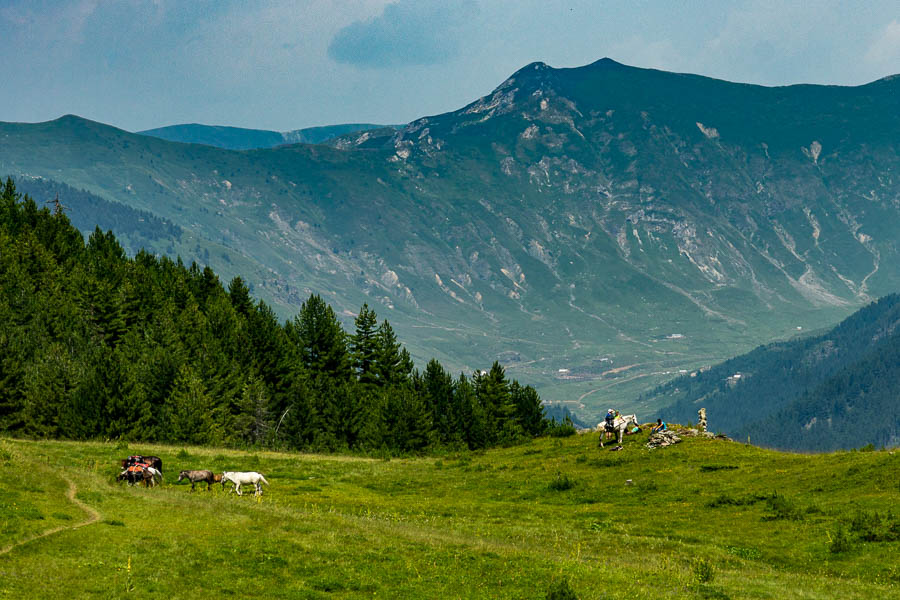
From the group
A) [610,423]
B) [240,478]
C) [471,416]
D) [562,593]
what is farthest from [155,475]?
[471,416]

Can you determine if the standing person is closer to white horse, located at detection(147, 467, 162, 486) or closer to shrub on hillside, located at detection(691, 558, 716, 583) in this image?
shrub on hillside, located at detection(691, 558, 716, 583)

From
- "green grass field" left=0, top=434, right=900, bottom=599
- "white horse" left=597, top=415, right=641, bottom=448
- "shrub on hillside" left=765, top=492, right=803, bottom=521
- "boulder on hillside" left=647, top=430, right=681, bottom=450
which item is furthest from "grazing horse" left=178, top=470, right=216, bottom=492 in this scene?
"boulder on hillside" left=647, top=430, right=681, bottom=450

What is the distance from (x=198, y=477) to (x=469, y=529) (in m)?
16.6

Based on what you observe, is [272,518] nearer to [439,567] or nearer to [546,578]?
[439,567]

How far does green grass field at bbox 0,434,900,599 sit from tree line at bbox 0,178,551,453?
16341mm

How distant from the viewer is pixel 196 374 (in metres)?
91.7

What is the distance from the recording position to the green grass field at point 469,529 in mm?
28469

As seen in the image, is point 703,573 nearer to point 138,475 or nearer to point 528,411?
point 138,475

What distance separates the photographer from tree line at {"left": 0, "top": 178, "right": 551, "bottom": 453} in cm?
7825

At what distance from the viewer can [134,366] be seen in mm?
87562

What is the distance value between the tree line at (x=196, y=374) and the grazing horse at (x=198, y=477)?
3291 cm

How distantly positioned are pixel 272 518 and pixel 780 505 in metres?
28.7

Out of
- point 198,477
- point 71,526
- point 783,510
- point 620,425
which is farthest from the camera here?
point 620,425

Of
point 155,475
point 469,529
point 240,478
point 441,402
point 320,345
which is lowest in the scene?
point 469,529
